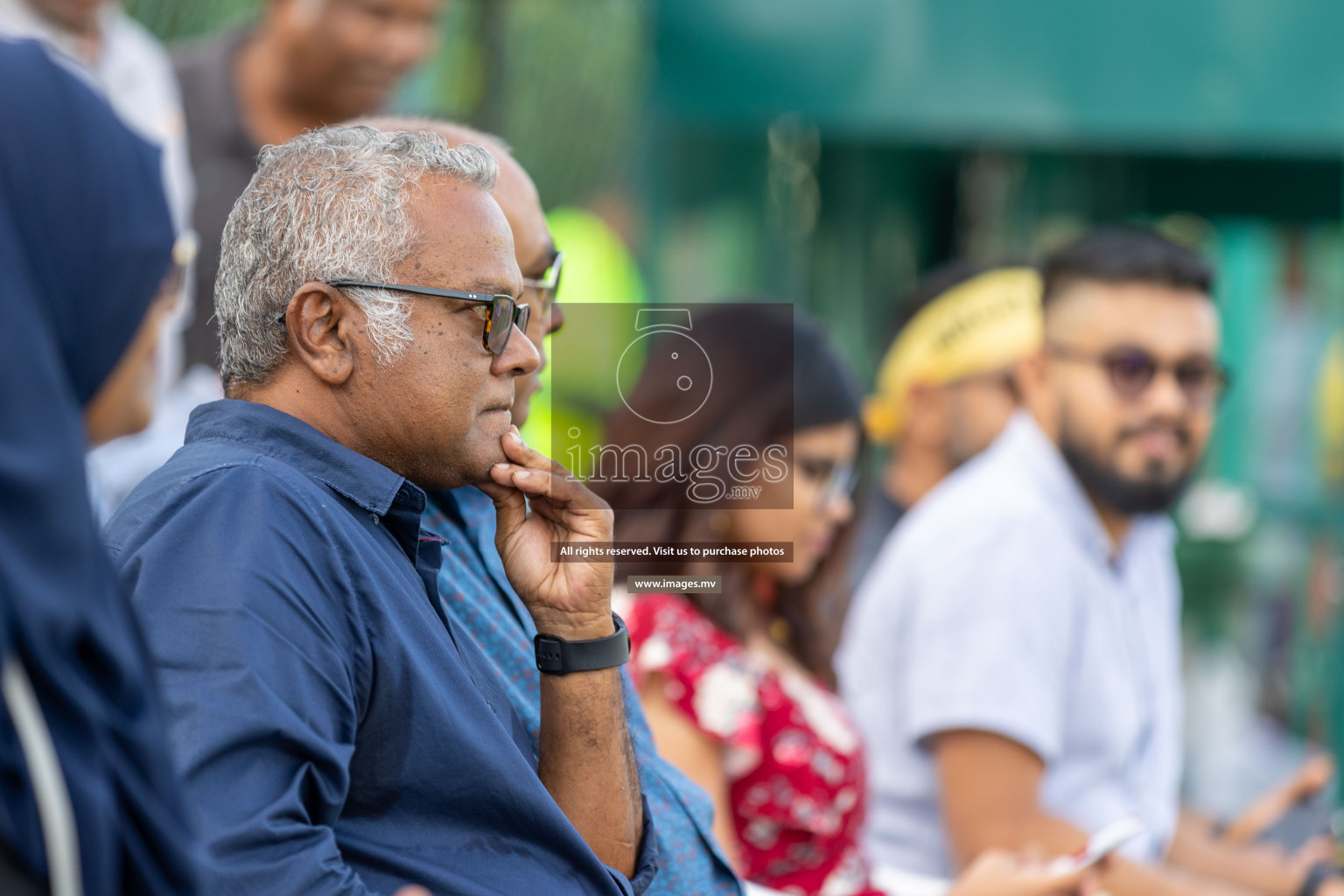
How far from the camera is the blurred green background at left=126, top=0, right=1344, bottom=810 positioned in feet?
17.0

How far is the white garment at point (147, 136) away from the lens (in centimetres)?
290

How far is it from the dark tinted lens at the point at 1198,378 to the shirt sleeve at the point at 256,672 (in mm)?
2577

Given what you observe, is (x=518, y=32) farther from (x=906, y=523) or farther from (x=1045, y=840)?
(x=1045, y=840)

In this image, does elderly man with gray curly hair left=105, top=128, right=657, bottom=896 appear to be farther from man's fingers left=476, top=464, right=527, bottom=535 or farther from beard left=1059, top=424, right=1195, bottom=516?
beard left=1059, top=424, right=1195, bottom=516

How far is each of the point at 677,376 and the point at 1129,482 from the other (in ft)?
4.52

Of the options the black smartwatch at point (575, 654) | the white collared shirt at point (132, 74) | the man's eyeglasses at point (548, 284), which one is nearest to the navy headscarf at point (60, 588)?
the black smartwatch at point (575, 654)

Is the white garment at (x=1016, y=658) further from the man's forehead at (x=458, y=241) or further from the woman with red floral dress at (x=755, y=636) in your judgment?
the man's forehead at (x=458, y=241)

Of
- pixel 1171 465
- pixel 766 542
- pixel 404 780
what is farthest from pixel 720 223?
pixel 404 780

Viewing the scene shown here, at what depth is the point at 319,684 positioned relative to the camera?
1.29 metres

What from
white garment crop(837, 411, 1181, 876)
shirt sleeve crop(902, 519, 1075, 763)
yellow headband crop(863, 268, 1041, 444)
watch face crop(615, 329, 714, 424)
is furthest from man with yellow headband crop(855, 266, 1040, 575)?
watch face crop(615, 329, 714, 424)

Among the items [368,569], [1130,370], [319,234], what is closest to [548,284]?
[319,234]

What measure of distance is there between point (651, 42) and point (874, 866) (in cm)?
336

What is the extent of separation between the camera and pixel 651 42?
206 inches

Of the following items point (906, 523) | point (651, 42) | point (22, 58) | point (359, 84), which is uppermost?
point (651, 42)
